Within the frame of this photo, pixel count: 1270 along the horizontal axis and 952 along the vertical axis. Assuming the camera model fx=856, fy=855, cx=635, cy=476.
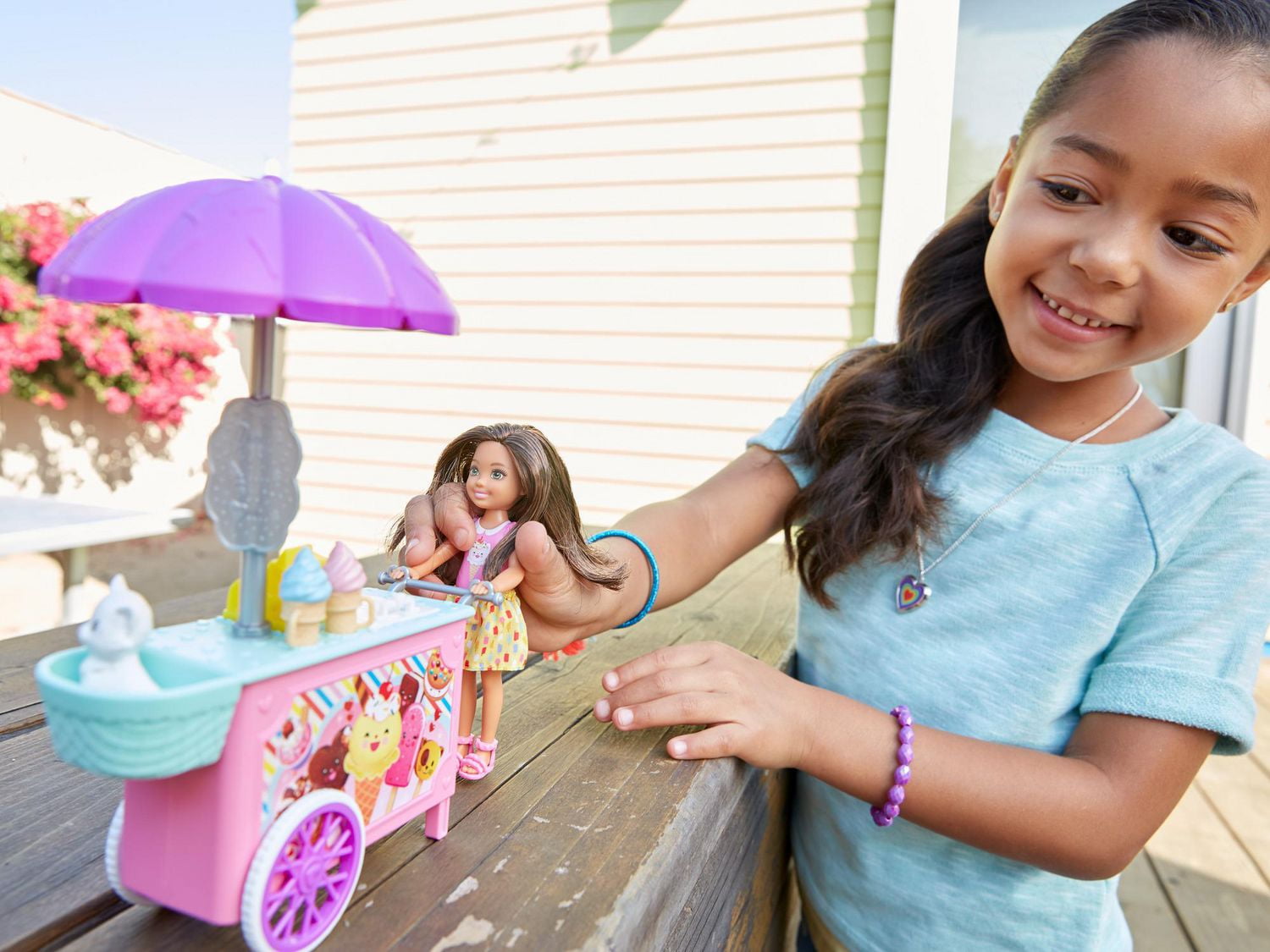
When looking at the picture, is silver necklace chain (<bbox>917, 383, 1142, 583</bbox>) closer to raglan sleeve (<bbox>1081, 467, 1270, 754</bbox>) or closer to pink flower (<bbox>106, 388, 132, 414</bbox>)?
raglan sleeve (<bbox>1081, 467, 1270, 754</bbox>)

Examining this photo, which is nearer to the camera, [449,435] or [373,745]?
[373,745]

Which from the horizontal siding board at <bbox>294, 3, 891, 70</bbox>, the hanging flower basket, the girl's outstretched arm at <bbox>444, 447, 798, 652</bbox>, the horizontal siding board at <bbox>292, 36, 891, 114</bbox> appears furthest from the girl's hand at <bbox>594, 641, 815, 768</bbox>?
the hanging flower basket

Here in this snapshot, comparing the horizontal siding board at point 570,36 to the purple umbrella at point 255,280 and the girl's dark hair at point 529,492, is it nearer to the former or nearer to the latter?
→ the girl's dark hair at point 529,492

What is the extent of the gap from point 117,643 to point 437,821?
1.12 feet

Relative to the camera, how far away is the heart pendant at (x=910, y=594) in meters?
1.31

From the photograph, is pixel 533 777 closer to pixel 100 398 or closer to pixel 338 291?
pixel 338 291

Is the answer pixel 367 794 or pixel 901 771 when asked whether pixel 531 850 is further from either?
pixel 901 771

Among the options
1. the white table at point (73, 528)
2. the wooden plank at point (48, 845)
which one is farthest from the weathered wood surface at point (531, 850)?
the white table at point (73, 528)

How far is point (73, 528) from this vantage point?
12.0ft

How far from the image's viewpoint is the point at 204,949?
0.62m

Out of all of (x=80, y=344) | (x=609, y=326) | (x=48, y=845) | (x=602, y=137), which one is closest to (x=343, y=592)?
(x=48, y=845)

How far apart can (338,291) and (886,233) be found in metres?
3.59

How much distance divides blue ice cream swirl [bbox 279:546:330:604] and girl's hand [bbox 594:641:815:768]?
48 cm

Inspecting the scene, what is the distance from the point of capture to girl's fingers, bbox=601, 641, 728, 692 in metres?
1.07
